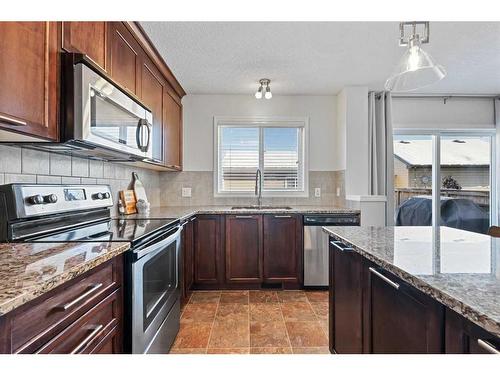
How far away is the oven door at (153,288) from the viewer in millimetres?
1425

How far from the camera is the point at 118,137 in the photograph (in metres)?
1.79

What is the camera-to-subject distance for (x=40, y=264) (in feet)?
3.12

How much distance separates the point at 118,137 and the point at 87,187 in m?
0.47

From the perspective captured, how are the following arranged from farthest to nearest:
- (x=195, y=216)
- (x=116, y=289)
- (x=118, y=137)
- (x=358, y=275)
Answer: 1. (x=195, y=216)
2. (x=118, y=137)
3. (x=358, y=275)
4. (x=116, y=289)

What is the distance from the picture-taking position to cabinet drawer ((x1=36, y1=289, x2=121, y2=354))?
2.93ft

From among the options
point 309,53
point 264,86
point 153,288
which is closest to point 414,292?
point 153,288

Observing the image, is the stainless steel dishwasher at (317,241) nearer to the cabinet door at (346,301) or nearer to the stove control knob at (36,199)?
the cabinet door at (346,301)

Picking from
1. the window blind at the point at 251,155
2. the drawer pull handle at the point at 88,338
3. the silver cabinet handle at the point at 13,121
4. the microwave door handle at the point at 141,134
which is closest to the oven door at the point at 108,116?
the microwave door handle at the point at 141,134

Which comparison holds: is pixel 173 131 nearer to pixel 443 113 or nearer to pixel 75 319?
pixel 75 319

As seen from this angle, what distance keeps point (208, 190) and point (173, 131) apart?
0.90 m

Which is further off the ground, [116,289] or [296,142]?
[296,142]

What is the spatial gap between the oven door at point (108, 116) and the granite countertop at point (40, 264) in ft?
1.70

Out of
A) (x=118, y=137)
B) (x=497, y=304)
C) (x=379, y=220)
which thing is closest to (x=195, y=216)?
(x=118, y=137)
